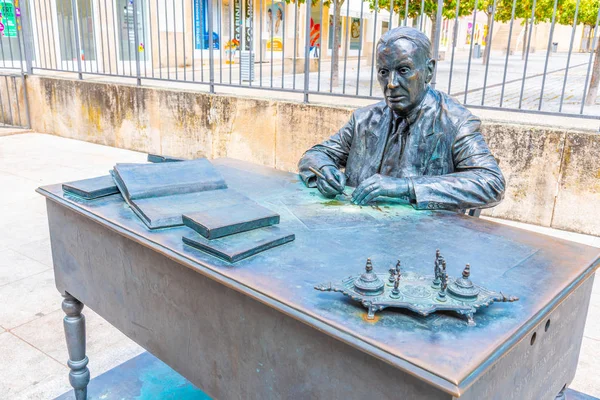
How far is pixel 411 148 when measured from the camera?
2.37 metres

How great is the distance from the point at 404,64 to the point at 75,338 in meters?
1.83

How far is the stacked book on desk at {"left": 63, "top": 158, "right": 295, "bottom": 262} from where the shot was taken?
1.63m

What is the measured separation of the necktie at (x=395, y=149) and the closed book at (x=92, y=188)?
1.17 m

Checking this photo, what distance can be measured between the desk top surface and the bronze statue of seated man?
0.29 ft

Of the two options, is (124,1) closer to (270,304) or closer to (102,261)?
(102,261)

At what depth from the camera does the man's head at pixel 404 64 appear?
2062 millimetres

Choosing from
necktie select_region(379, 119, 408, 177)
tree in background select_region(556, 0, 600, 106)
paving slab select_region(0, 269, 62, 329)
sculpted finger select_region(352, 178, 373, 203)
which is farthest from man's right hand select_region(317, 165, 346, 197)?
tree in background select_region(556, 0, 600, 106)

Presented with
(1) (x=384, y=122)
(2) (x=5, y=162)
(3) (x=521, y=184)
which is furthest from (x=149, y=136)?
(1) (x=384, y=122)

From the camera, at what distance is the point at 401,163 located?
2408mm

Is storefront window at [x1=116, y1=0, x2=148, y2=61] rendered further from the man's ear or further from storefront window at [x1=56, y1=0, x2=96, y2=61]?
the man's ear

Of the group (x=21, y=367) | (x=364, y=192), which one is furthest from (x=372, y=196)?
(x=21, y=367)

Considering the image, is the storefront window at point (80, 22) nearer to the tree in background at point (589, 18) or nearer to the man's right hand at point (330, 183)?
the tree in background at point (589, 18)

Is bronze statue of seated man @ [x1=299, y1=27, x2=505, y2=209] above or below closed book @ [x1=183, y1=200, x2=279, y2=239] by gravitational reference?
above

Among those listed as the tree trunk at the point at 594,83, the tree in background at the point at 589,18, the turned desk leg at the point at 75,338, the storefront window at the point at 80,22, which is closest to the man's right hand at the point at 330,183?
the turned desk leg at the point at 75,338
